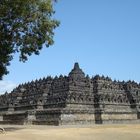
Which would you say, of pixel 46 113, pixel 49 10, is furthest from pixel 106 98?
pixel 49 10

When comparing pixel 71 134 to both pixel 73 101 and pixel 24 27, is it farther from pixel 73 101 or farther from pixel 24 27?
pixel 73 101

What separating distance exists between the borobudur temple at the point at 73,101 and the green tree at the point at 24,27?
16441 millimetres

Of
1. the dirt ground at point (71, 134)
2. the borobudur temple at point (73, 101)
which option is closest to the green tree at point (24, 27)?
the dirt ground at point (71, 134)

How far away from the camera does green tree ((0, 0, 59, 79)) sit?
27891mm

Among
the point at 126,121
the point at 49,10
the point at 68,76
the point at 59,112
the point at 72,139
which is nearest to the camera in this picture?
the point at 72,139

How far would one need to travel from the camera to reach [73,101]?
5078 centimetres

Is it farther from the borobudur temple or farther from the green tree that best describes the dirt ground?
the borobudur temple

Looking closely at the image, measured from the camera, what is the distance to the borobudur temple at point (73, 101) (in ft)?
155

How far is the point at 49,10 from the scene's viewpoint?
29812 mm

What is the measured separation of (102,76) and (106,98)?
7.87 meters

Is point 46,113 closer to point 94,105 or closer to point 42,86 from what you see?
point 94,105

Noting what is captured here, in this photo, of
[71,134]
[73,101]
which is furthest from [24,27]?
[73,101]

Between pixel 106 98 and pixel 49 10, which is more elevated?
pixel 49 10

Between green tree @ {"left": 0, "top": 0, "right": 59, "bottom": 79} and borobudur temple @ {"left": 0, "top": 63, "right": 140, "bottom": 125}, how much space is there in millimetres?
16441
